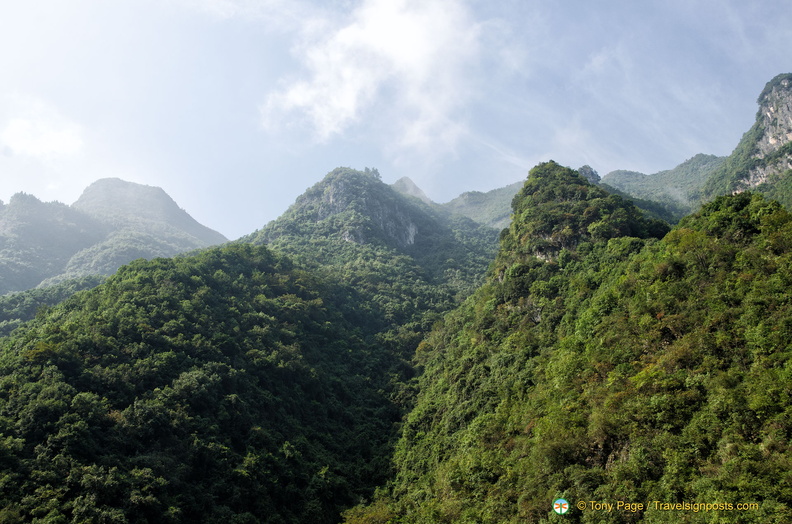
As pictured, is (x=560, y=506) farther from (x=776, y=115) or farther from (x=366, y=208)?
(x=776, y=115)

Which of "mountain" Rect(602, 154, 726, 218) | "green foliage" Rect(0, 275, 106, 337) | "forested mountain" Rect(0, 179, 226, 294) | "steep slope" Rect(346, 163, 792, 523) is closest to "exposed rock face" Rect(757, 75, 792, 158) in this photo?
"mountain" Rect(602, 154, 726, 218)

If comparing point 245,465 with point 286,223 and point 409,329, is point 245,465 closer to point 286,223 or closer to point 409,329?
point 409,329

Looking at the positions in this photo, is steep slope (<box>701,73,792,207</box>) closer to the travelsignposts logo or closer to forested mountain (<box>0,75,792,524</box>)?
forested mountain (<box>0,75,792,524</box>)

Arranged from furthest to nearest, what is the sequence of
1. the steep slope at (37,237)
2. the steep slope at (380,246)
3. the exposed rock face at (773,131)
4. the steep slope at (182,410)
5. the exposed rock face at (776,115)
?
the steep slope at (37,237) < the exposed rock face at (776,115) < the exposed rock face at (773,131) < the steep slope at (380,246) < the steep slope at (182,410)

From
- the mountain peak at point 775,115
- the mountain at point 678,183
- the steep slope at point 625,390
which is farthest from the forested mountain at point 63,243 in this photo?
the mountain peak at point 775,115

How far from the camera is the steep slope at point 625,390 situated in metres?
22.6

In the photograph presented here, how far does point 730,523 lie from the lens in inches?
755

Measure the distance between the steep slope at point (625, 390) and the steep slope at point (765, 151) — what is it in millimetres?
62027

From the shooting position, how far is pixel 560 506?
84.6 feet

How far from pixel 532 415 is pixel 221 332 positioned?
116ft

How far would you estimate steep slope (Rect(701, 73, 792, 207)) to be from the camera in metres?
95.9

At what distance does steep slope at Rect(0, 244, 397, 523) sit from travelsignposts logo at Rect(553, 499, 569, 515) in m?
22.0

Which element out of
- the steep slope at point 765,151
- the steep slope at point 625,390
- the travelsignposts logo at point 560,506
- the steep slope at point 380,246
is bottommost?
the travelsignposts logo at point 560,506

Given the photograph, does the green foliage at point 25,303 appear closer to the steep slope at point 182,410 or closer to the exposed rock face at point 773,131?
the steep slope at point 182,410
